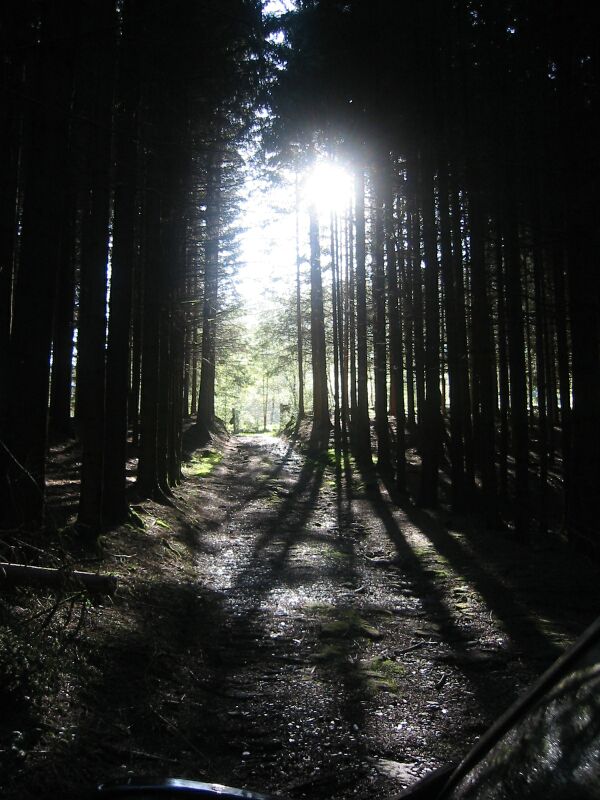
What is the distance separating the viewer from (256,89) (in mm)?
8781

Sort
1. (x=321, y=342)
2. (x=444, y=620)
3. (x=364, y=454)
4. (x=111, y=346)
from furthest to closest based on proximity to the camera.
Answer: (x=321, y=342) < (x=364, y=454) < (x=111, y=346) < (x=444, y=620)

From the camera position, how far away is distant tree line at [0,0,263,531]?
6.32 m

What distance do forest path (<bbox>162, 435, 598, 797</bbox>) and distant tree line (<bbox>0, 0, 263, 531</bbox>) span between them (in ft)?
7.87

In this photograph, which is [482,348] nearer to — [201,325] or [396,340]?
[396,340]

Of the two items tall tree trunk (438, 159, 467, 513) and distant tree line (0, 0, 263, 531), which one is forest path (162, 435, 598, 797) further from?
distant tree line (0, 0, 263, 531)

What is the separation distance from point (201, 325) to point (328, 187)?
6766mm

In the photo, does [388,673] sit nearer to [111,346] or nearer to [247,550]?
[247,550]

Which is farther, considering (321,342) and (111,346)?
(321,342)

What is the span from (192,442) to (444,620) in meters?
17.9

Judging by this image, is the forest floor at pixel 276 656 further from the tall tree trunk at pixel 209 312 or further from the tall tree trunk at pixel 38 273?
the tall tree trunk at pixel 209 312

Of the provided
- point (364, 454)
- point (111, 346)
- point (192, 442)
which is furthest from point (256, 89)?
point (192, 442)

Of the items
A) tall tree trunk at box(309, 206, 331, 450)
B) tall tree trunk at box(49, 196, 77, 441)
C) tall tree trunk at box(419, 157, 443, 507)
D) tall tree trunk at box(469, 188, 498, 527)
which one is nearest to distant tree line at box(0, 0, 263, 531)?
tall tree trunk at box(49, 196, 77, 441)

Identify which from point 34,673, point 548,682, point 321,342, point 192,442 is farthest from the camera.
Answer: point 321,342

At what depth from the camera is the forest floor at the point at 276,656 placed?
3395mm
